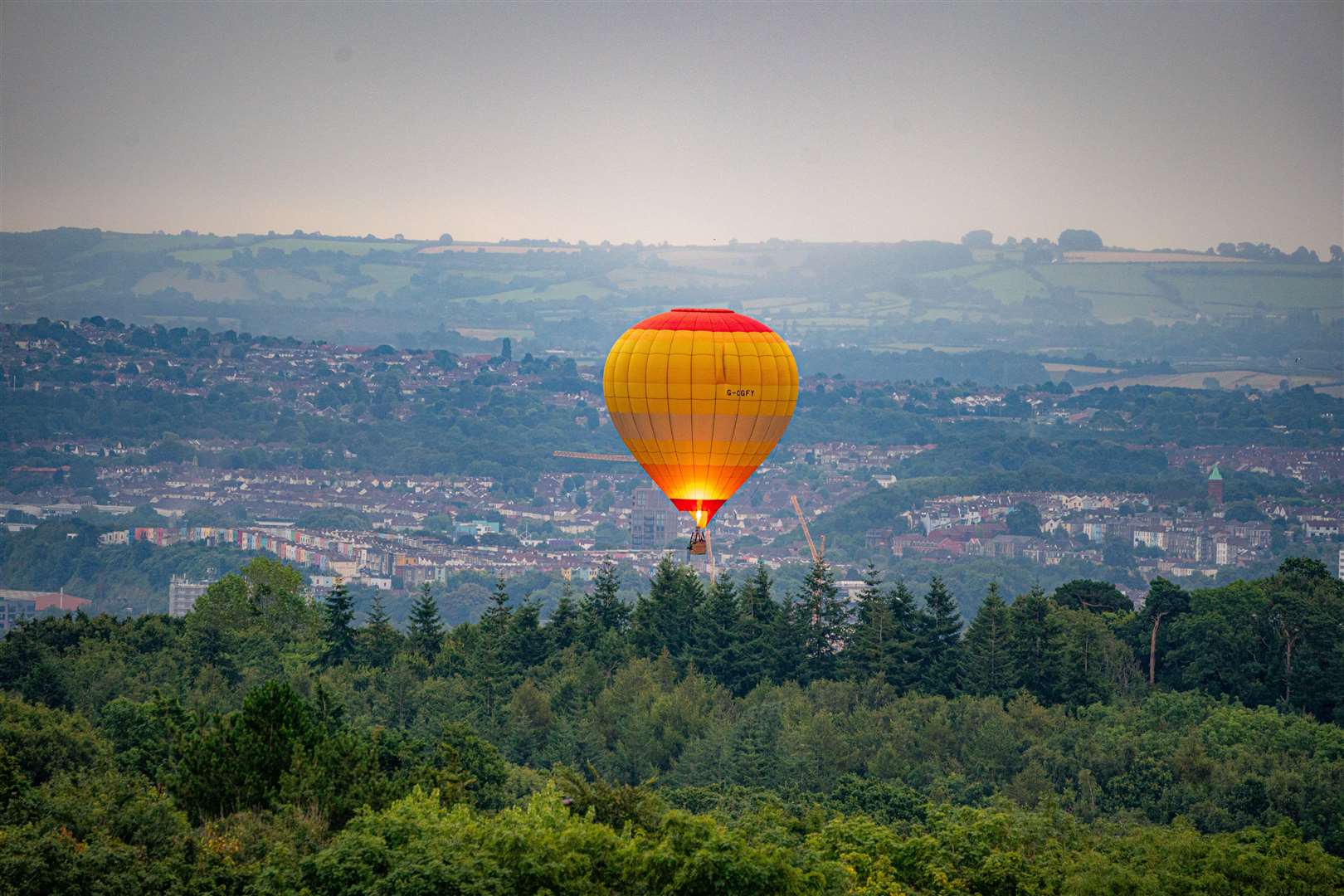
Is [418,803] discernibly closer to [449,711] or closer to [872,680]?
[449,711]

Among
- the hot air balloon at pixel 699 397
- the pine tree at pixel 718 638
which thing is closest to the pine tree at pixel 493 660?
the pine tree at pixel 718 638

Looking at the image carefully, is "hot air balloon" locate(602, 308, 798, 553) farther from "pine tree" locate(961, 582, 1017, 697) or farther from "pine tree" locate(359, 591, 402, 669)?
"pine tree" locate(359, 591, 402, 669)

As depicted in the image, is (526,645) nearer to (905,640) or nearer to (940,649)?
(905,640)

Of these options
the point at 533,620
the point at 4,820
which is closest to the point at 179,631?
the point at 533,620

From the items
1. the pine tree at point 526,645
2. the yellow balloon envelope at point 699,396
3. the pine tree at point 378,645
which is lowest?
the pine tree at point 378,645

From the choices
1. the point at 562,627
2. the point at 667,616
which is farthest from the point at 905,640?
the point at 562,627

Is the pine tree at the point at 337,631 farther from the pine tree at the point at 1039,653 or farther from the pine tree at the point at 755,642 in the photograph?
the pine tree at the point at 1039,653
